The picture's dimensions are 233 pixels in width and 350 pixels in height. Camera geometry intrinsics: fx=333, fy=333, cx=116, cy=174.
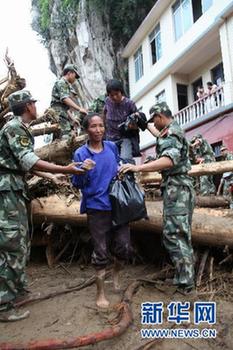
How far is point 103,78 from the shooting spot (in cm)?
2208

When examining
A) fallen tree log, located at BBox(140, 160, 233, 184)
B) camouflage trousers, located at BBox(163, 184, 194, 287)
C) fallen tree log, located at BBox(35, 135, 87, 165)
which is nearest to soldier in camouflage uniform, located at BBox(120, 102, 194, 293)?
camouflage trousers, located at BBox(163, 184, 194, 287)

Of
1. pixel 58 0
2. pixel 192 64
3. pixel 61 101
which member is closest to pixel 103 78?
pixel 58 0

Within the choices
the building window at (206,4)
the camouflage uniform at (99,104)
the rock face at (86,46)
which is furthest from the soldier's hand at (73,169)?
the rock face at (86,46)

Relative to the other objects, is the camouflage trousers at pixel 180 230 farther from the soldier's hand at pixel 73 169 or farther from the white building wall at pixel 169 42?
the white building wall at pixel 169 42

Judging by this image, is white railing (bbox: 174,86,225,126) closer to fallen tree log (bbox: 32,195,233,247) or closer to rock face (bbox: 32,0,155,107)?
rock face (bbox: 32,0,155,107)

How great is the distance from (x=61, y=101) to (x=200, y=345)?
14.9ft

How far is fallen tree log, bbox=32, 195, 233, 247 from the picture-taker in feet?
13.0

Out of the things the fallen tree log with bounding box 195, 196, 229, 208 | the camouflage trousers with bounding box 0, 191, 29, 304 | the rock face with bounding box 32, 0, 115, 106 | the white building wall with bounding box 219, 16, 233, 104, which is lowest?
the camouflage trousers with bounding box 0, 191, 29, 304

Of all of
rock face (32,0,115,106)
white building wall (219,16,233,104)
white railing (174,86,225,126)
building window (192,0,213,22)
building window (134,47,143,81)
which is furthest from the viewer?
rock face (32,0,115,106)

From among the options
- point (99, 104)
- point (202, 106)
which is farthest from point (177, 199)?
point (202, 106)

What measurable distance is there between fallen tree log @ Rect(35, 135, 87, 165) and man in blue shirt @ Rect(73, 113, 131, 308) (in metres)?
2.01

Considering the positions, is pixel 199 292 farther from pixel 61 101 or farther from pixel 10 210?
pixel 61 101

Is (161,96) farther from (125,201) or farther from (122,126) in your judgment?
(125,201)

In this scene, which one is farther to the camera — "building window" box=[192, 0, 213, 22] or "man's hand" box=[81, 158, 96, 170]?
"building window" box=[192, 0, 213, 22]
